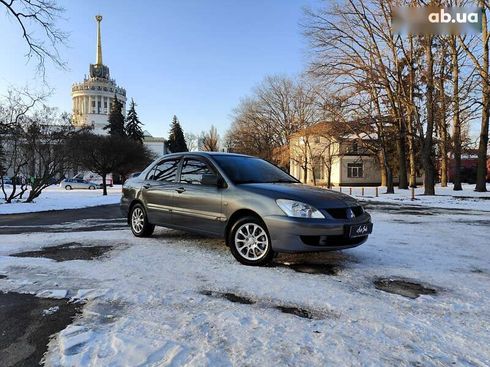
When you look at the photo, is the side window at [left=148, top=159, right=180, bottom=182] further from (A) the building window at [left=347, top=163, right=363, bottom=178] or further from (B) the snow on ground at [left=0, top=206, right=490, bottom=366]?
(A) the building window at [left=347, top=163, right=363, bottom=178]

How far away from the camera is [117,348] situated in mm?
3086

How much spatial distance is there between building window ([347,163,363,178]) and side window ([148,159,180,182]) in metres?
53.3

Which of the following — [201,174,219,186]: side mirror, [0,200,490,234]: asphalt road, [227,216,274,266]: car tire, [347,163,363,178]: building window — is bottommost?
[0,200,490,234]: asphalt road

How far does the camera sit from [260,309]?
3.96 m

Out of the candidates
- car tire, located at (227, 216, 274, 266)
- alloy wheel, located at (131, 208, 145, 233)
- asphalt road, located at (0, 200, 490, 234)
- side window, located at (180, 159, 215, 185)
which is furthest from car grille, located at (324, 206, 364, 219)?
asphalt road, located at (0, 200, 490, 234)

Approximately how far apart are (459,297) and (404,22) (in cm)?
2634

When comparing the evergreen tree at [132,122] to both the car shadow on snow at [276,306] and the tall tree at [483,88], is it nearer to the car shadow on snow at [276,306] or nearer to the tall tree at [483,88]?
the tall tree at [483,88]

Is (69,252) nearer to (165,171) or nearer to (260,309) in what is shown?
(165,171)

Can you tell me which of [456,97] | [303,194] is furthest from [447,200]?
[303,194]

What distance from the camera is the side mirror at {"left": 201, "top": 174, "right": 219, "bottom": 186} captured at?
20.9 ft

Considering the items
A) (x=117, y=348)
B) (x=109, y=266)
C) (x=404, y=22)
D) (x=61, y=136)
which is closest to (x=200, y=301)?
(x=117, y=348)

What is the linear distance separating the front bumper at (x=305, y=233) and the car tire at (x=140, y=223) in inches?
130

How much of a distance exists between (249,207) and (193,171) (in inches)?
65.2

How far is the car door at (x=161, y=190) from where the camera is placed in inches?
289
